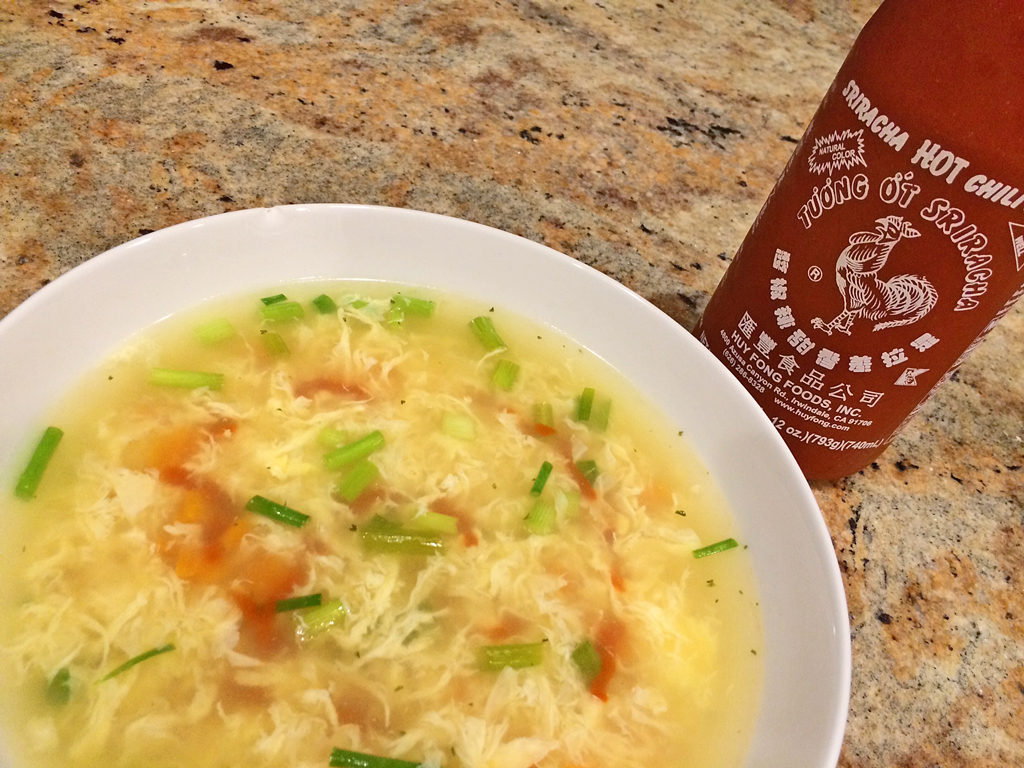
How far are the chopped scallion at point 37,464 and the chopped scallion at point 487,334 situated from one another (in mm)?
787

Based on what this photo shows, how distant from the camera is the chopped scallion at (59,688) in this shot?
102cm

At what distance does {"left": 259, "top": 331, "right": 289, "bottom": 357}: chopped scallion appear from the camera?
1.50m

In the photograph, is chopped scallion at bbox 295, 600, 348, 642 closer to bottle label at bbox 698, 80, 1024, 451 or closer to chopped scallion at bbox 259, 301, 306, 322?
chopped scallion at bbox 259, 301, 306, 322

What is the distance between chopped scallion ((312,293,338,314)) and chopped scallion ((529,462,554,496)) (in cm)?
57


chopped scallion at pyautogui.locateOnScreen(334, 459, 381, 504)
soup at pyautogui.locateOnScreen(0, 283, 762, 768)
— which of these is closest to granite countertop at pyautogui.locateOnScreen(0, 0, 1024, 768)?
Result: soup at pyautogui.locateOnScreen(0, 283, 762, 768)

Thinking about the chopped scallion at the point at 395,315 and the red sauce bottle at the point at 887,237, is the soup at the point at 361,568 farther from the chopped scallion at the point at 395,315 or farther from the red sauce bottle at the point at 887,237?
the red sauce bottle at the point at 887,237

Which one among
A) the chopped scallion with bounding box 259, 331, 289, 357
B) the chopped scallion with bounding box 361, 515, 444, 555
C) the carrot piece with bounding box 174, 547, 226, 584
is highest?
the chopped scallion with bounding box 361, 515, 444, 555

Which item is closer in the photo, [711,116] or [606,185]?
[606,185]

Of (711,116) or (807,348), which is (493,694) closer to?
(807,348)

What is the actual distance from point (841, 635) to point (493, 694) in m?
0.52

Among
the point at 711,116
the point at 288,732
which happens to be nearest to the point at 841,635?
the point at 288,732

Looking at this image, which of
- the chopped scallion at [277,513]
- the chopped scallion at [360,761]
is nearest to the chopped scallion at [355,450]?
the chopped scallion at [277,513]

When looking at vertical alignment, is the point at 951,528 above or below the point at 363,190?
above

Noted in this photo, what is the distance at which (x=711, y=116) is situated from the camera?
8.36ft
